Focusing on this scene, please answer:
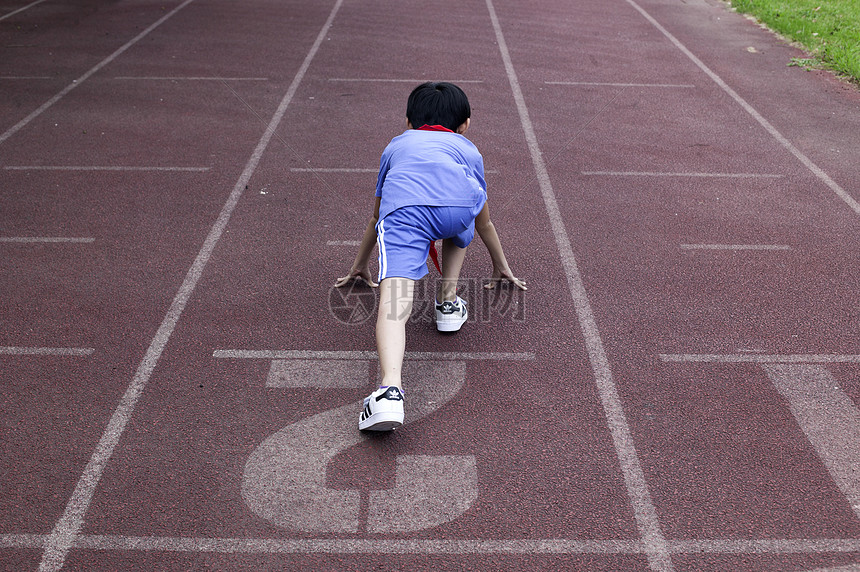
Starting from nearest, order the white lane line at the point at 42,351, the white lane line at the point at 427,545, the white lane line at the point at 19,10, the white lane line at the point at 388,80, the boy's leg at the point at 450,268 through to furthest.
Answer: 1. the white lane line at the point at 427,545
2. the white lane line at the point at 42,351
3. the boy's leg at the point at 450,268
4. the white lane line at the point at 388,80
5. the white lane line at the point at 19,10

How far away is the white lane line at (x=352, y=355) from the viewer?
4305mm

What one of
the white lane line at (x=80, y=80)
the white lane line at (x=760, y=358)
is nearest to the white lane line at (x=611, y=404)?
the white lane line at (x=760, y=358)

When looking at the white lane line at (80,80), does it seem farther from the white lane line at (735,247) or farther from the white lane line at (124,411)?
the white lane line at (735,247)

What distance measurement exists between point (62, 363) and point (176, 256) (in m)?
1.37

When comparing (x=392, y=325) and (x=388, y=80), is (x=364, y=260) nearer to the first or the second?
(x=392, y=325)

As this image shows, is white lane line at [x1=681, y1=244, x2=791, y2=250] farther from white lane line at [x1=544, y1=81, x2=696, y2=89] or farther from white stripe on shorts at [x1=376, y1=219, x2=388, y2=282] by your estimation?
white lane line at [x1=544, y1=81, x2=696, y2=89]

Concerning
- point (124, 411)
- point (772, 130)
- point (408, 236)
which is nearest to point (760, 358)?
point (408, 236)

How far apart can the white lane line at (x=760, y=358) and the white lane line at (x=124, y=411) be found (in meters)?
2.99

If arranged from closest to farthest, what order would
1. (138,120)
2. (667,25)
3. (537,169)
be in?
(537,169)
(138,120)
(667,25)

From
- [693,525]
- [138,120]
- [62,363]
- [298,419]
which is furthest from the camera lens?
[138,120]

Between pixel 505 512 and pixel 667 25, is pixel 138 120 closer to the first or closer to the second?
pixel 505 512

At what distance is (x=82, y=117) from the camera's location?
26.5 feet

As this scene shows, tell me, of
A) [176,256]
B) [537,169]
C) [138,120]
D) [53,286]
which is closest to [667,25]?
[537,169]

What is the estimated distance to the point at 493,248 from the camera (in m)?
4.55
